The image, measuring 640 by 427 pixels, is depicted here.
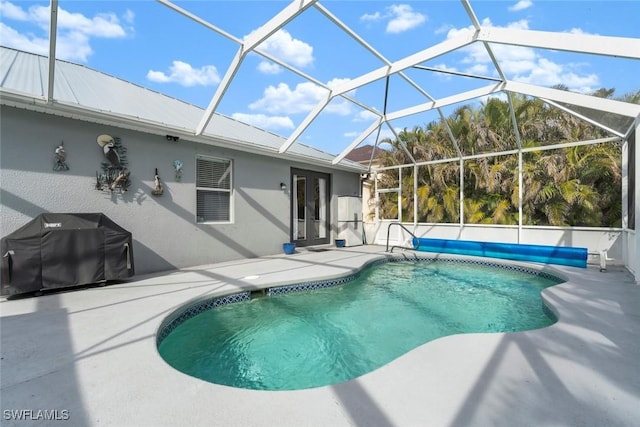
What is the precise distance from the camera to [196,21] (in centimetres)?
469

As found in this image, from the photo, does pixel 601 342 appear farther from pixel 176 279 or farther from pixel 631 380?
Result: pixel 176 279

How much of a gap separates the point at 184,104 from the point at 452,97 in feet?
23.8

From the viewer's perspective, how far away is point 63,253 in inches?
173

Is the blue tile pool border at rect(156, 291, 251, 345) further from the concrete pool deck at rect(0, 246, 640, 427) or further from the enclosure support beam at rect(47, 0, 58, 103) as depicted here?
the enclosure support beam at rect(47, 0, 58, 103)

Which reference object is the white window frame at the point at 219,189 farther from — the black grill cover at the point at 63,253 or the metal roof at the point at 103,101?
the black grill cover at the point at 63,253

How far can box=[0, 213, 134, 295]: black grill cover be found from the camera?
4.06 meters

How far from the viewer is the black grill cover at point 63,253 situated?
4062 millimetres

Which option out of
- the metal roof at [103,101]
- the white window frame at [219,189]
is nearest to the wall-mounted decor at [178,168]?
the white window frame at [219,189]

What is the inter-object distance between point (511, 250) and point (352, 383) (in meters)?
7.32

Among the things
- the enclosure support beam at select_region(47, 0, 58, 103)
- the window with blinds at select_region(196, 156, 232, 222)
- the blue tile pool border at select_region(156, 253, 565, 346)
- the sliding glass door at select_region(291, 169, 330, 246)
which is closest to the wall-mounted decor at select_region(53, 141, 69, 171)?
the enclosure support beam at select_region(47, 0, 58, 103)

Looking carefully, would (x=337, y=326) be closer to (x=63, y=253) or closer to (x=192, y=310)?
(x=192, y=310)

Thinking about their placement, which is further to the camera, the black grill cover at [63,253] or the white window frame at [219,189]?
the white window frame at [219,189]

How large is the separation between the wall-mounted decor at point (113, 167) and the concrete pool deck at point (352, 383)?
8.09 feet

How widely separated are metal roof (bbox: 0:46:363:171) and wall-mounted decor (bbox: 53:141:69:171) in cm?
56
